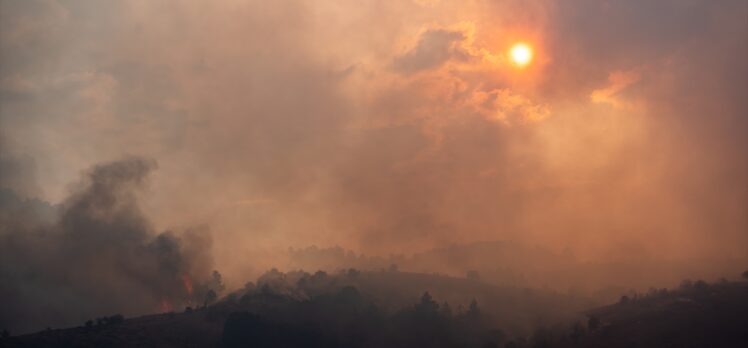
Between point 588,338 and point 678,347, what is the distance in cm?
2887

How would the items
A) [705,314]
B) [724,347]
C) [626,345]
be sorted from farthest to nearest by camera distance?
[705,314] < [626,345] < [724,347]

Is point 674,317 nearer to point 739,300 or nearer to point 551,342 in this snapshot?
point 739,300

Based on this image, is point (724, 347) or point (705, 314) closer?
point (724, 347)

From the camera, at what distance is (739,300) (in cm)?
19975

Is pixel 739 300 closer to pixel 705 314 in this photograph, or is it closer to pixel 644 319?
pixel 705 314

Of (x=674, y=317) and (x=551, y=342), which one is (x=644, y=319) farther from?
(x=551, y=342)

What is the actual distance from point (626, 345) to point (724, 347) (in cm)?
2597

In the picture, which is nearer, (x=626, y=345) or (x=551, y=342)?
(x=626, y=345)

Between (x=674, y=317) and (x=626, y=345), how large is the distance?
87.5 feet

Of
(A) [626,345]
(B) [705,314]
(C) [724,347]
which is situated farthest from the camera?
(B) [705,314]

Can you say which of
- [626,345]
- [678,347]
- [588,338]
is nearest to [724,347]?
[678,347]

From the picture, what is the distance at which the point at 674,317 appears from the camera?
195 m

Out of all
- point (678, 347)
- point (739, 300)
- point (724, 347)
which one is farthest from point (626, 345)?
point (739, 300)

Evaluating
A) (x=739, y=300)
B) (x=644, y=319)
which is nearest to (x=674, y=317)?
(x=644, y=319)
